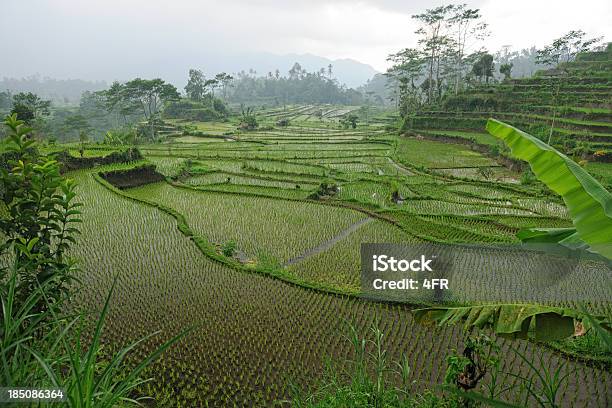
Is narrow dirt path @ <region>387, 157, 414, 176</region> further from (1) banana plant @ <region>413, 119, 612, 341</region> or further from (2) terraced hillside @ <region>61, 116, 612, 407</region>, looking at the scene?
(1) banana plant @ <region>413, 119, 612, 341</region>

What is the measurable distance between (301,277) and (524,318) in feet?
16.5

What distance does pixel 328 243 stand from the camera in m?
9.05

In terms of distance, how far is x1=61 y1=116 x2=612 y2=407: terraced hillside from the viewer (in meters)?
4.45

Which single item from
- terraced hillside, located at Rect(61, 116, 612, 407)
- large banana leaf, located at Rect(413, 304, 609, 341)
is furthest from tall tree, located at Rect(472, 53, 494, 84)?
large banana leaf, located at Rect(413, 304, 609, 341)

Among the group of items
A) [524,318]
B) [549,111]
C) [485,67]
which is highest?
[485,67]

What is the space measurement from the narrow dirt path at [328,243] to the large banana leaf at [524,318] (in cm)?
541

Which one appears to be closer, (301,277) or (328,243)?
(301,277)

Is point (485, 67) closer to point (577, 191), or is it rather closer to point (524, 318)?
point (577, 191)

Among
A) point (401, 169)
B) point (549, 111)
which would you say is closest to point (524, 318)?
point (401, 169)

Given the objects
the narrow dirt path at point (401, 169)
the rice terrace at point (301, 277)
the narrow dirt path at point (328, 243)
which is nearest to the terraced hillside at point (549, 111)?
the rice terrace at point (301, 277)

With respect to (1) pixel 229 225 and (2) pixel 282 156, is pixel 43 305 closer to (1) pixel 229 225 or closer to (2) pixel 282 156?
(1) pixel 229 225

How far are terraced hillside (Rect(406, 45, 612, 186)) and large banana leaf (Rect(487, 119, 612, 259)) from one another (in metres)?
16.6

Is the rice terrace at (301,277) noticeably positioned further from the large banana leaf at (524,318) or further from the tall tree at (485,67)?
the tall tree at (485,67)

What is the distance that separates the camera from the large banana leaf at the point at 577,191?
212cm
